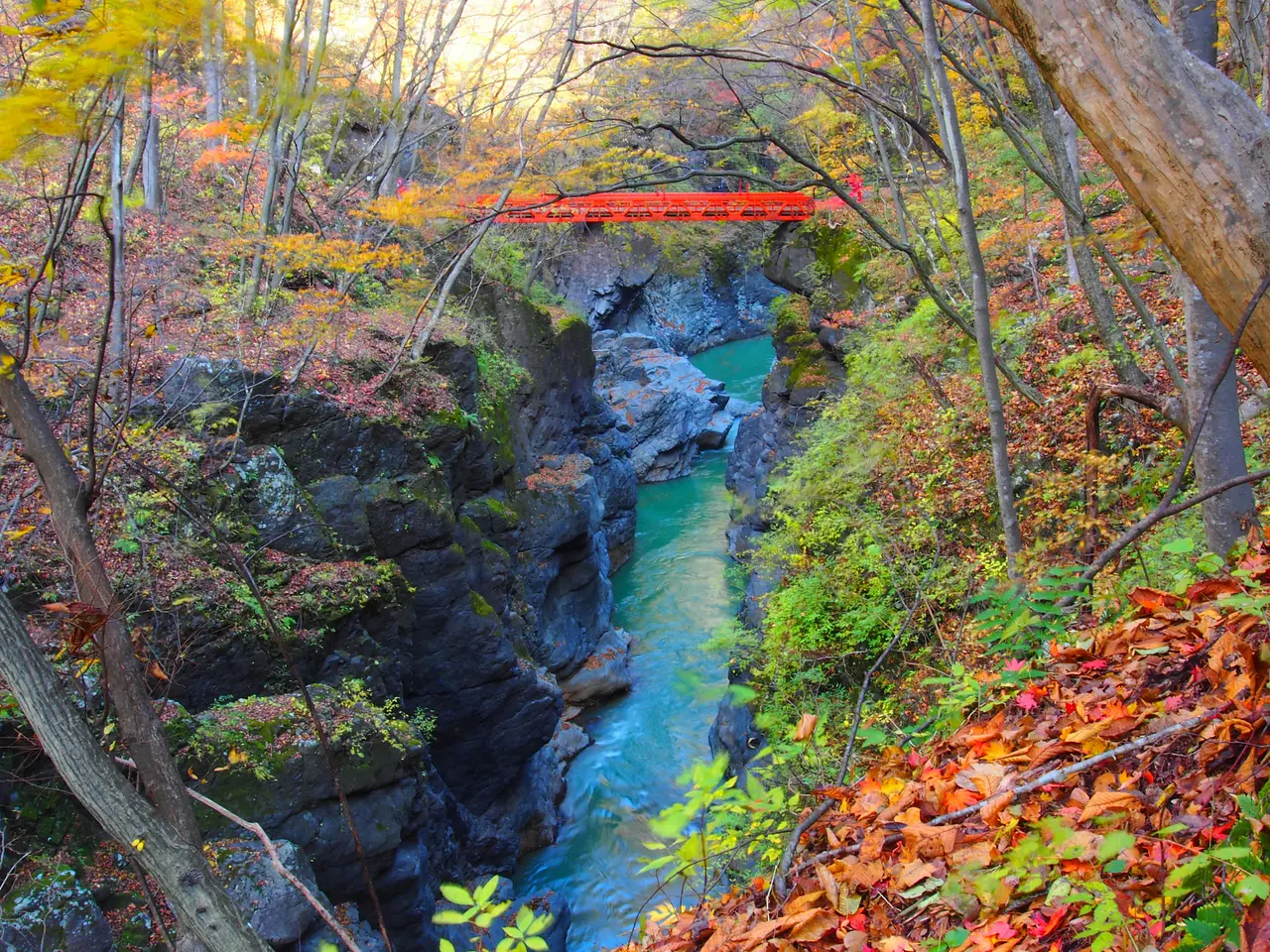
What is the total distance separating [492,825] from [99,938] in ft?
21.3

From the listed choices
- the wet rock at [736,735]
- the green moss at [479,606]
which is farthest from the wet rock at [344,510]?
the wet rock at [736,735]

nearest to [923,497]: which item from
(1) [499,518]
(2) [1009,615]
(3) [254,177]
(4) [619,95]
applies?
(2) [1009,615]

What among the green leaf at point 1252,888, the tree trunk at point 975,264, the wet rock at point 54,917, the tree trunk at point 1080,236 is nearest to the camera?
the green leaf at point 1252,888

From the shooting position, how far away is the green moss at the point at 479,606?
10.7 meters

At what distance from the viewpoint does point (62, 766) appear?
3.33 metres

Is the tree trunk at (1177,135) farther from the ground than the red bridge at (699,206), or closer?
closer

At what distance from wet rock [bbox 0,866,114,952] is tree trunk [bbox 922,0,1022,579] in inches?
235

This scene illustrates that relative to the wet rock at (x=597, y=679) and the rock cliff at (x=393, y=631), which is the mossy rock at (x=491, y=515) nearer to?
the rock cliff at (x=393, y=631)

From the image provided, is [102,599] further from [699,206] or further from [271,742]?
[699,206]

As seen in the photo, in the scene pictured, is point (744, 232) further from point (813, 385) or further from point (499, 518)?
point (499, 518)

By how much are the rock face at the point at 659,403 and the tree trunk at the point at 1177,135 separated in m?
22.4

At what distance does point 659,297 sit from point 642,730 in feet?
85.4

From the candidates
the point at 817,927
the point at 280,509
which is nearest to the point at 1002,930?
the point at 817,927

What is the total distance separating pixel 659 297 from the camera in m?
36.0
